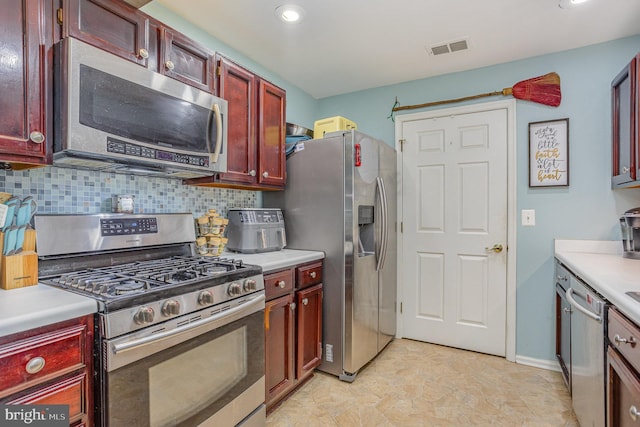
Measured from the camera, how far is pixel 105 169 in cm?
170

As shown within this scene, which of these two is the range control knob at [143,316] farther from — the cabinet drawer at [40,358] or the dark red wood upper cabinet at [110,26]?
the dark red wood upper cabinet at [110,26]

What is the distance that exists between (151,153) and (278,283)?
97cm

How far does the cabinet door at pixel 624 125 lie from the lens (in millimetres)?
1947

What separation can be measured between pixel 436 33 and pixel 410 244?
172 cm

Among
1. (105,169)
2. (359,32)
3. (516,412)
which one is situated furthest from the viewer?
(359,32)

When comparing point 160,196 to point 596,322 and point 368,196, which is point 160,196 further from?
point 596,322

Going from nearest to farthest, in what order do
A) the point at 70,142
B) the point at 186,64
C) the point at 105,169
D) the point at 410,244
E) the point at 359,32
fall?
the point at 70,142 → the point at 105,169 → the point at 186,64 → the point at 359,32 → the point at 410,244

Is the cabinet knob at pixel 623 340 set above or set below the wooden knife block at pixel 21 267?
below

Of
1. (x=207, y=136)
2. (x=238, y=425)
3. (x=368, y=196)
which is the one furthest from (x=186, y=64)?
(x=238, y=425)

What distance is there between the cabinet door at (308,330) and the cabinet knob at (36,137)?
4.87 ft

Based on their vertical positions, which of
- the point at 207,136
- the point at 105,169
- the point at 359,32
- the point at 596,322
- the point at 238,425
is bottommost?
the point at 238,425

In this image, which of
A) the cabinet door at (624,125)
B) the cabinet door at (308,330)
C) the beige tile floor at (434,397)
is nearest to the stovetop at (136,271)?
the cabinet door at (308,330)

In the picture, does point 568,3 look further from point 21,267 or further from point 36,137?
point 21,267

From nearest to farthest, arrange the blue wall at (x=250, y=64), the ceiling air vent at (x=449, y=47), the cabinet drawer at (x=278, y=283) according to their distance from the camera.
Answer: the cabinet drawer at (x=278, y=283)
the blue wall at (x=250, y=64)
the ceiling air vent at (x=449, y=47)
